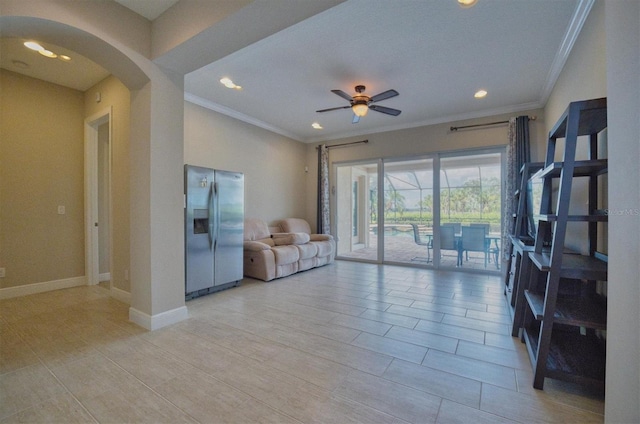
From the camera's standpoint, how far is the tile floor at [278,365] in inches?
58.9

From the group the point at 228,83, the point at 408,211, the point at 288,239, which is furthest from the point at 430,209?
the point at 228,83

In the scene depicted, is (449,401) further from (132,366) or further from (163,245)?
(163,245)

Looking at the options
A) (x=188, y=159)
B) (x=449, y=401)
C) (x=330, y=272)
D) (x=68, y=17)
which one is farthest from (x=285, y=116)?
(x=449, y=401)

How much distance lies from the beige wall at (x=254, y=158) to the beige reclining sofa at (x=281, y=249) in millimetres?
347

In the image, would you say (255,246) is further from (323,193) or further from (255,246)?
(323,193)

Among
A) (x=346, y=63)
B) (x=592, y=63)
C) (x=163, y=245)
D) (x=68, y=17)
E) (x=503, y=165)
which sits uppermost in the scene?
(x=346, y=63)

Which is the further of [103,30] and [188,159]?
[188,159]

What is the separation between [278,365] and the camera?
195cm

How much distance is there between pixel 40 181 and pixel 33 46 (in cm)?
173

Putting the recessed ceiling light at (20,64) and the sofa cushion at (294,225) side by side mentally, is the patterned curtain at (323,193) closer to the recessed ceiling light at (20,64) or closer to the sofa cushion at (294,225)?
the sofa cushion at (294,225)

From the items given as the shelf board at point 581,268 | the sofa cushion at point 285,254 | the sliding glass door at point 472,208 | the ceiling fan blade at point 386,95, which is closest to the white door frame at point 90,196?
the sofa cushion at point 285,254

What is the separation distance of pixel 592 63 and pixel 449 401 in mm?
2926

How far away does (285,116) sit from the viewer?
516 cm

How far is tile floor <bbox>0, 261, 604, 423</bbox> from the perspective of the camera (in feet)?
4.91
